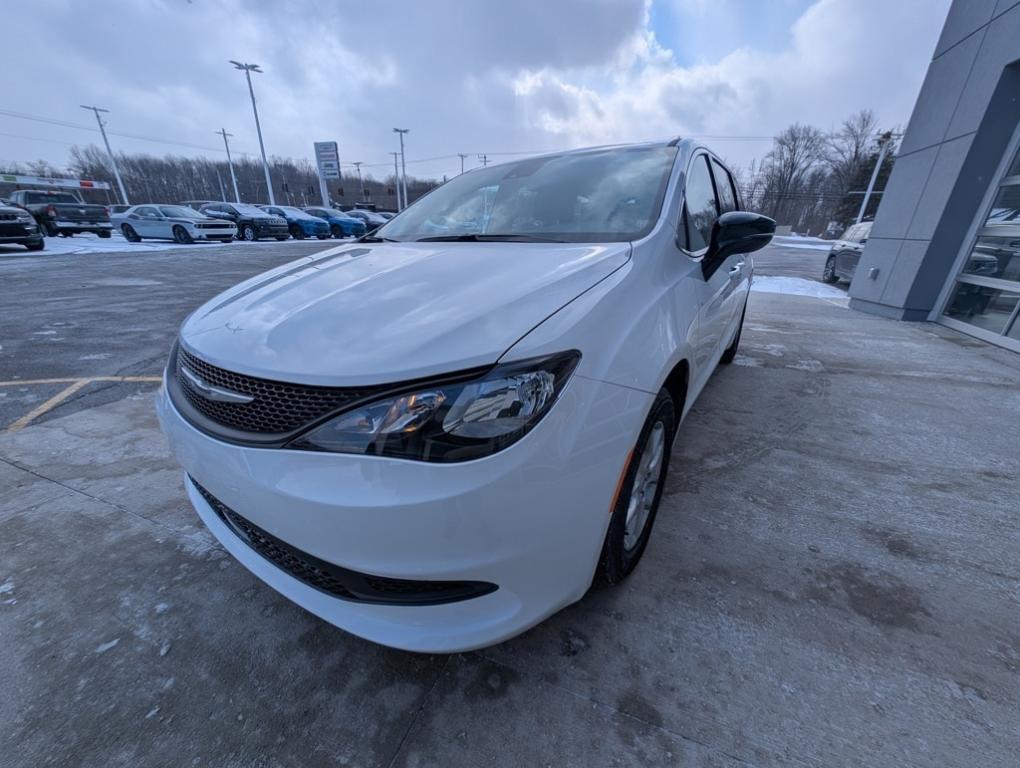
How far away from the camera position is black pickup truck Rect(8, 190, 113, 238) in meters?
16.3

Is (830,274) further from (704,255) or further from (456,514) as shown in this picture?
(456,514)

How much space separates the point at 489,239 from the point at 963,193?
23.7 feet

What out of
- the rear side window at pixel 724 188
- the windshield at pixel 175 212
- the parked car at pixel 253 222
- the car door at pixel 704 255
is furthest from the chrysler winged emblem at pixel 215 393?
the parked car at pixel 253 222

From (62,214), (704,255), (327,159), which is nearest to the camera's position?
(704,255)

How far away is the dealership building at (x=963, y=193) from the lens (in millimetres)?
5242

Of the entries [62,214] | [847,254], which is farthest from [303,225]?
[847,254]

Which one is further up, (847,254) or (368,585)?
(847,254)

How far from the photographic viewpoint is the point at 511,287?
4.53 ft

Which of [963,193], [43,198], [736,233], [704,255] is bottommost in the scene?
[43,198]

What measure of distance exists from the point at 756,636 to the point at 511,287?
1420mm

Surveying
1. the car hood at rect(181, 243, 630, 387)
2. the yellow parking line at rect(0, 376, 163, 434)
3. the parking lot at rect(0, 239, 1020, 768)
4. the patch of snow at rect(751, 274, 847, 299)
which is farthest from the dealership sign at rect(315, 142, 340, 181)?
the car hood at rect(181, 243, 630, 387)

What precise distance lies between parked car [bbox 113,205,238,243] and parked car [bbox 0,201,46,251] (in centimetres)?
421

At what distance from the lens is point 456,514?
3.30 feet

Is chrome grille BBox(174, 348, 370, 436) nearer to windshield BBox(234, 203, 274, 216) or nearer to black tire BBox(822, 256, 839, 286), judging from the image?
black tire BBox(822, 256, 839, 286)
